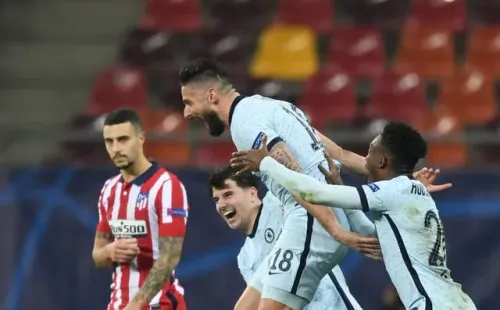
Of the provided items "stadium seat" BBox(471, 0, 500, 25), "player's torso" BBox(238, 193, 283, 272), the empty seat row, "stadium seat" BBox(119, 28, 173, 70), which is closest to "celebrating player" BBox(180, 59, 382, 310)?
"player's torso" BBox(238, 193, 283, 272)

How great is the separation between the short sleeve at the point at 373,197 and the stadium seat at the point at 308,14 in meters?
7.45

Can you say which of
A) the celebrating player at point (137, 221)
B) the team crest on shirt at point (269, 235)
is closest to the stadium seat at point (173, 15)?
the celebrating player at point (137, 221)

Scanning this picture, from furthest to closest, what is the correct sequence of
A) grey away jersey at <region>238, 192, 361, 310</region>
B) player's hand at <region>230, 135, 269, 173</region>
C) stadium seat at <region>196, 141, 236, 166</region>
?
stadium seat at <region>196, 141, 236, 166</region> → grey away jersey at <region>238, 192, 361, 310</region> → player's hand at <region>230, 135, 269, 173</region>

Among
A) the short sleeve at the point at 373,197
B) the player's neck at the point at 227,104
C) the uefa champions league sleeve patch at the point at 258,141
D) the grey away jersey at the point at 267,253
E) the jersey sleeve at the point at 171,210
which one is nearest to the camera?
the short sleeve at the point at 373,197

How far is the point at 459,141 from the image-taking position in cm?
927

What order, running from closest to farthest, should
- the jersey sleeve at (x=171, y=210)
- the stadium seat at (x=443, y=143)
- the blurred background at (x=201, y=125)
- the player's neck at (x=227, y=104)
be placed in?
the player's neck at (x=227, y=104) < the jersey sleeve at (x=171, y=210) < the blurred background at (x=201, y=125) < the stadium seat at (x=443, y=143)

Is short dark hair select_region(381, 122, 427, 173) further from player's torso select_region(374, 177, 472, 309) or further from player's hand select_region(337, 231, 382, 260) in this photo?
player's hand select_region(337, 231, 382, 260)

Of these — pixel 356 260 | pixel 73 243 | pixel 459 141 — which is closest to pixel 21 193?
pixel 73 243

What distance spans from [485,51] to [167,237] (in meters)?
6.55

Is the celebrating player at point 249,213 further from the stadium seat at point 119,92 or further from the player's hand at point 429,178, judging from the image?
the stadium seat at point 119,92

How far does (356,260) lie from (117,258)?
3083 mm

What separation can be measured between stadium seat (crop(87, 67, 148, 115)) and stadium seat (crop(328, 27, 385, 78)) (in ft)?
6.70

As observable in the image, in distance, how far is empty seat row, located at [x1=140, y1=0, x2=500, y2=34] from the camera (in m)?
12.6

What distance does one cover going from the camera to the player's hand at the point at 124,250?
22.1 ft
